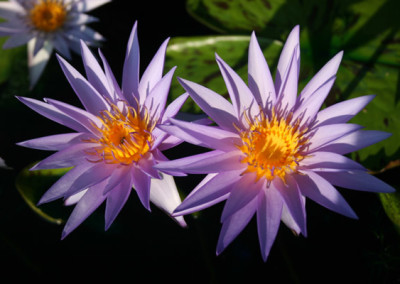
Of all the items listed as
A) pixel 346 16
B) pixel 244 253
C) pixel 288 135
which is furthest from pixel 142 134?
pixel 346 16

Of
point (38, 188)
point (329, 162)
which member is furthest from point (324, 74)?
point (38, 188)

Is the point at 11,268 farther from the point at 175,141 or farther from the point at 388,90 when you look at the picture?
the point at 388,90

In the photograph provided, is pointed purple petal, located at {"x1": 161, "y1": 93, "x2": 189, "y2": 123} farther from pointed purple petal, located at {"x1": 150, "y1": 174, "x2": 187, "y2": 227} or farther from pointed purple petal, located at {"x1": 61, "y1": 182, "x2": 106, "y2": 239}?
pointed purple petal, located at {"x1": 61, "y1": 182, "x2": 106, "y2": 239}

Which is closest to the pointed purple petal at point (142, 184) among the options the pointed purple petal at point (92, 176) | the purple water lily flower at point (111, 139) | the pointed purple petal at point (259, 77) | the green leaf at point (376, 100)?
the purple water lily flower at point (111, 139)

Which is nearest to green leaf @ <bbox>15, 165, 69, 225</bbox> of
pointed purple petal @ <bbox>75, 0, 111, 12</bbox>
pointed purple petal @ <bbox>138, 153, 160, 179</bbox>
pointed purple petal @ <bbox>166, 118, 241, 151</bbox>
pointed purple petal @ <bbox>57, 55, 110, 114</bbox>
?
pointed purple petal @ <bbox>57, 55, 110, 114</bbox>

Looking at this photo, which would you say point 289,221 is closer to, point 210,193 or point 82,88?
point 210,193
